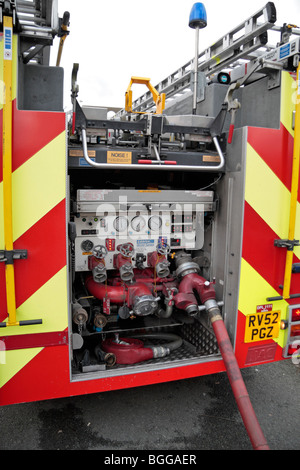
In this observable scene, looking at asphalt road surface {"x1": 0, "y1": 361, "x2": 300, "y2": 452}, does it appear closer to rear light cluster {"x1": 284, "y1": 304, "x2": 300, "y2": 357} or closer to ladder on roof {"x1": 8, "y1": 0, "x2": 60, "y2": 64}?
rear light cluster {"x1": 284, "y1": 304, "x2": 300, "y2": 357}

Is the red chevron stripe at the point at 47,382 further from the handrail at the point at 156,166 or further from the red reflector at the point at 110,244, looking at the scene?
the handrail at the point at 156,166

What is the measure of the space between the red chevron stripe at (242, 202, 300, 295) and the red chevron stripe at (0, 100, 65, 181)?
1.34 meters

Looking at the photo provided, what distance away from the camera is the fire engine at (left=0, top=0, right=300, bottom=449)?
6.66 feet

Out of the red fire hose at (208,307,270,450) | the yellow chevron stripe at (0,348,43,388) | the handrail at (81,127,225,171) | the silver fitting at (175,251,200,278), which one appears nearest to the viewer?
the red fire hose at (208,307,270,450)

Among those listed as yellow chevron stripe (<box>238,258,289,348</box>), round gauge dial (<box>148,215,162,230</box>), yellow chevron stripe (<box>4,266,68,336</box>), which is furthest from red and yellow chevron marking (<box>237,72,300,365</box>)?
yellow chevron stripe (<box>4,266,68,336</box>)

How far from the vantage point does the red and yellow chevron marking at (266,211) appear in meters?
2.45

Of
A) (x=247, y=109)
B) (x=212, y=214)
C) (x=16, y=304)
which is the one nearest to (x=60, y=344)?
(x=16, y=304)

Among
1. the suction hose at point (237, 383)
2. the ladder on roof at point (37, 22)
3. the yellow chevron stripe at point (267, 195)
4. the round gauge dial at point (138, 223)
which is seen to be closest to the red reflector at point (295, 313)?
the yellow chevron stripe at point (267, 195)

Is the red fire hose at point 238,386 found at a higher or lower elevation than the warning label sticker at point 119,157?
lower

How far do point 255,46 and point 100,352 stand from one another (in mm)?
2675

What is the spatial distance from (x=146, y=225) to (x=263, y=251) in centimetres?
93

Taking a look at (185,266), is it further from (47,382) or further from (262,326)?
(47,382)

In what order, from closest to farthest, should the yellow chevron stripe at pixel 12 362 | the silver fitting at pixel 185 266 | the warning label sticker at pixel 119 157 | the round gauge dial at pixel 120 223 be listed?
the yellow chevron stripe at pixel 12 362, the warning label sticker at pixel 119 157, the round gauge dial at pixel 120 223, the silver fitting at pixel 185 266

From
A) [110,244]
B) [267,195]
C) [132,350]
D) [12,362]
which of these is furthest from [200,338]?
[12,362]
